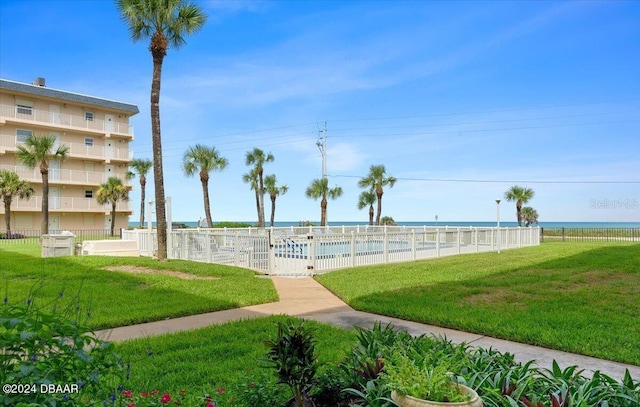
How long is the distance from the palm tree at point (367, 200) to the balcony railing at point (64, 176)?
27.3 metres

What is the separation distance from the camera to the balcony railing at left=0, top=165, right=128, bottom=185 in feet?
113

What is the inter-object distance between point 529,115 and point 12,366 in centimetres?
3710

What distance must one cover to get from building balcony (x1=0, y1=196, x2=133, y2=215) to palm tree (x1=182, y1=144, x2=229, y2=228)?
1120 cm

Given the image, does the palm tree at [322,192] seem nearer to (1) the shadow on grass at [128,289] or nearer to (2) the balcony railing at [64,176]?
(2) the balcony railing at [64,176]

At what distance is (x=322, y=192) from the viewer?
42688mm

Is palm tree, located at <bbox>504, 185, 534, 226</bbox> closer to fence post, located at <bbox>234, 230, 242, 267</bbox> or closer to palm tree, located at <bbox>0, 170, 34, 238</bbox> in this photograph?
fence post, located at <bbox>234, 230, 242, 267</bbox>

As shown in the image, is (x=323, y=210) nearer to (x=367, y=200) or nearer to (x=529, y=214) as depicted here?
(x=367, y=200)

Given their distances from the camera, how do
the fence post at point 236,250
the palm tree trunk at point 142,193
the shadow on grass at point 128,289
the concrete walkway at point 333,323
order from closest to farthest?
the concrete walkway at point 333,323 < the shadow on grass at point 128,289 < the fence post at point 236,250 < the palm tree trunk at point 142,193

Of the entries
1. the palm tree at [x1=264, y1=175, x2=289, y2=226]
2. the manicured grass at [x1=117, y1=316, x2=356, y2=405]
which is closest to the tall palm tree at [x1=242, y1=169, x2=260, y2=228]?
the palm tree at [x1=264, y1=175, x2=289, y2=226]

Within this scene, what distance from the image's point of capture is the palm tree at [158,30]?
47.3ft

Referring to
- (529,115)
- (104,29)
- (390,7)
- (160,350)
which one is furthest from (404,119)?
(160,350)

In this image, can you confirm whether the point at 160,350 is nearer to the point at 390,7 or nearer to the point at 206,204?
the point at 390,7

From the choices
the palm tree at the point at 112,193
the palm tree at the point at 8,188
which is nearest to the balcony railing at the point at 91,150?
the palm tree at the point at 8,188

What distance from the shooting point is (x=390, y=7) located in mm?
12883
